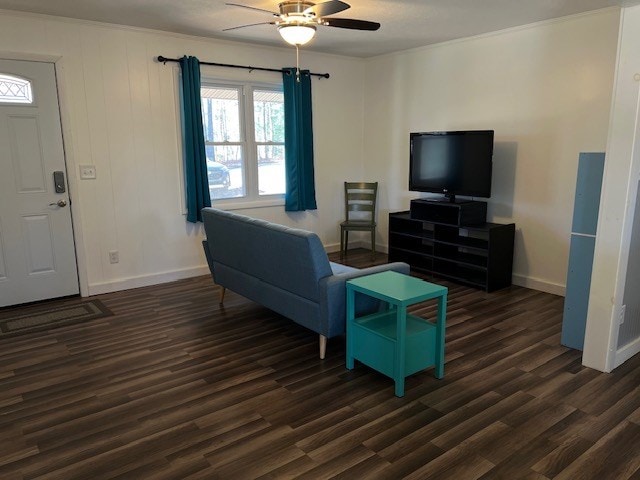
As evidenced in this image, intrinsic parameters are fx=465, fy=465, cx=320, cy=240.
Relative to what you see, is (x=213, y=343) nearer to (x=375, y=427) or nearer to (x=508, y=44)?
(x=375, y=427)

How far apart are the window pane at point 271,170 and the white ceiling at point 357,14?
4.18 ft

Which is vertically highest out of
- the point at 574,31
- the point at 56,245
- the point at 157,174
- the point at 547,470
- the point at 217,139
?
the point at 574,31

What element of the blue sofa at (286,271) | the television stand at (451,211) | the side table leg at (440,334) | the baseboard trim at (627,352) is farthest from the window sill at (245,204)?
the baseboard trim at (627,352)

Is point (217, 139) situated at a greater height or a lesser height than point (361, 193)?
greater

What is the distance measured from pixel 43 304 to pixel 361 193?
3888mm

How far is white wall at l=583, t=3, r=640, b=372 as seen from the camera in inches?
106

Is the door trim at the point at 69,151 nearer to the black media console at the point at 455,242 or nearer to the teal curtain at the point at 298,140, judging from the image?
the teal curtain at the point at 298,140

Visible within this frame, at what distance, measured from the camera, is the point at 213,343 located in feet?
11.5

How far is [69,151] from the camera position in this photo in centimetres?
439

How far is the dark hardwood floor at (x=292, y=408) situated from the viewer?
218cm

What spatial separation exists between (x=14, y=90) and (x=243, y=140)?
2269 mm

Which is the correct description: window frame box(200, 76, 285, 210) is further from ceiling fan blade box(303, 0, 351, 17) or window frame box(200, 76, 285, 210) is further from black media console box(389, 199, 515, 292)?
ceiling fan blade box(303, 0, 351, 17)

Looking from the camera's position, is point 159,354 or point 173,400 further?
point 159,354

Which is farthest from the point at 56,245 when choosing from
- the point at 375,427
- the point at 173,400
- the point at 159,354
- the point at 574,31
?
the point at 574,31
